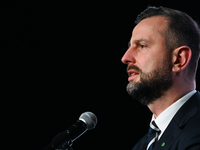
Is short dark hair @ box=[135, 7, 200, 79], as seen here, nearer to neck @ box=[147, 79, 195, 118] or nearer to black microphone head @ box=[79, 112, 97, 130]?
neck @ box=[147, 79, 195, 118]

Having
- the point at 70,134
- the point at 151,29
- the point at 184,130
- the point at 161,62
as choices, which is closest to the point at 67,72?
the point at 151,29

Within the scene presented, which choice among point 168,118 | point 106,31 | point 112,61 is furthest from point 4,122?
point 168,118

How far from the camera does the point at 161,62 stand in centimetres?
178

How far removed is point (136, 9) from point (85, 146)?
98.0 inches

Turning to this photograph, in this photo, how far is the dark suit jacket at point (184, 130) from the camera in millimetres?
1347

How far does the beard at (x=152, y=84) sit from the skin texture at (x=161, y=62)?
0.7 inches

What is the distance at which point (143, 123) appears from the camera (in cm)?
370

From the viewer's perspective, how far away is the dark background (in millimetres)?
3453

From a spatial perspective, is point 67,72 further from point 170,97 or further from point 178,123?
point 178,123

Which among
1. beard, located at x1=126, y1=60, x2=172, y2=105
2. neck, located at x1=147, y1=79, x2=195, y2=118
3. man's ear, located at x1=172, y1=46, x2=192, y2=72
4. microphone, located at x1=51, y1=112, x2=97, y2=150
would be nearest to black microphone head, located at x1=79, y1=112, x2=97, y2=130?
microphone, located at x1=51, y1=112, x2=97, y2=150

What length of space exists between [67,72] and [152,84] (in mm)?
2245

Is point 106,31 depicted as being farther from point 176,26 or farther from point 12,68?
point 176,26

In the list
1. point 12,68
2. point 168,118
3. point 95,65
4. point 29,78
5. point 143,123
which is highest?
point 12,68

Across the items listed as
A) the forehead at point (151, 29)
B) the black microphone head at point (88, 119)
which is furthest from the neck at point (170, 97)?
the black microphone head at point (88, 119)
